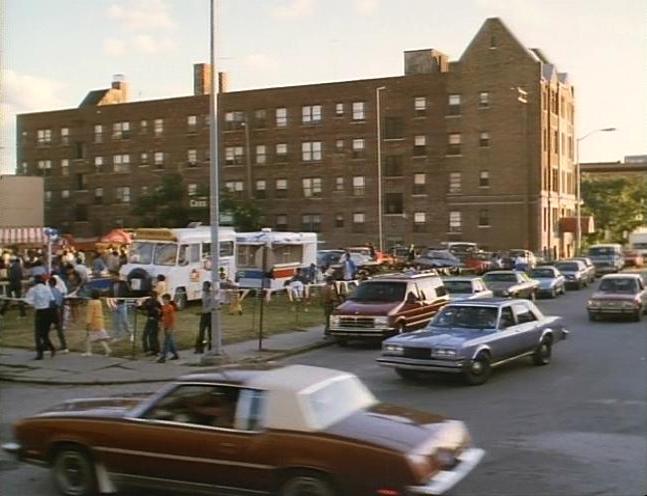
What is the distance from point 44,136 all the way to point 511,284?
58.8 m

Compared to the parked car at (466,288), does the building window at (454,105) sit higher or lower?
higher

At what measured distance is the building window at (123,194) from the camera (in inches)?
2970

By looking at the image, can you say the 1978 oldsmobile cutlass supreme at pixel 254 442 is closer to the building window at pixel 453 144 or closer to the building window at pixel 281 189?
the building window at pixel 453 144

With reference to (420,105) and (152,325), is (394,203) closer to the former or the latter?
(420,105)

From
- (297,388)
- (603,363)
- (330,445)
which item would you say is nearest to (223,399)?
(297,388)

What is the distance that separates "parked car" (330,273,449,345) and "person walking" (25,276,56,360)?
255 inches

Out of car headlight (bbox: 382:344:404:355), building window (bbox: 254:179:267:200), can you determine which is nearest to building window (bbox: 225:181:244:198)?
building window (bbox: 254:179:267:200)

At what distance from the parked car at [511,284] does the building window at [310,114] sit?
36985 mm

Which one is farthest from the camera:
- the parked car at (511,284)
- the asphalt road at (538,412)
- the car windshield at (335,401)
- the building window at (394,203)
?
the building window at (394,203)

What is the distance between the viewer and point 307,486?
23.7 ft

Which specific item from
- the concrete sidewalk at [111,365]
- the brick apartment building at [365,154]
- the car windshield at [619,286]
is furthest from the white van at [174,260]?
the brick apartment building at [365,154]

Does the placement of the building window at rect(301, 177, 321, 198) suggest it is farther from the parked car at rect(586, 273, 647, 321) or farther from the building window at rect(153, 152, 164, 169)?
the parked car at rect(586, 273, 647, 321)

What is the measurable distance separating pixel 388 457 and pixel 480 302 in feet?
33.3

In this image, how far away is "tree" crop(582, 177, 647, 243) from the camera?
233 ft
